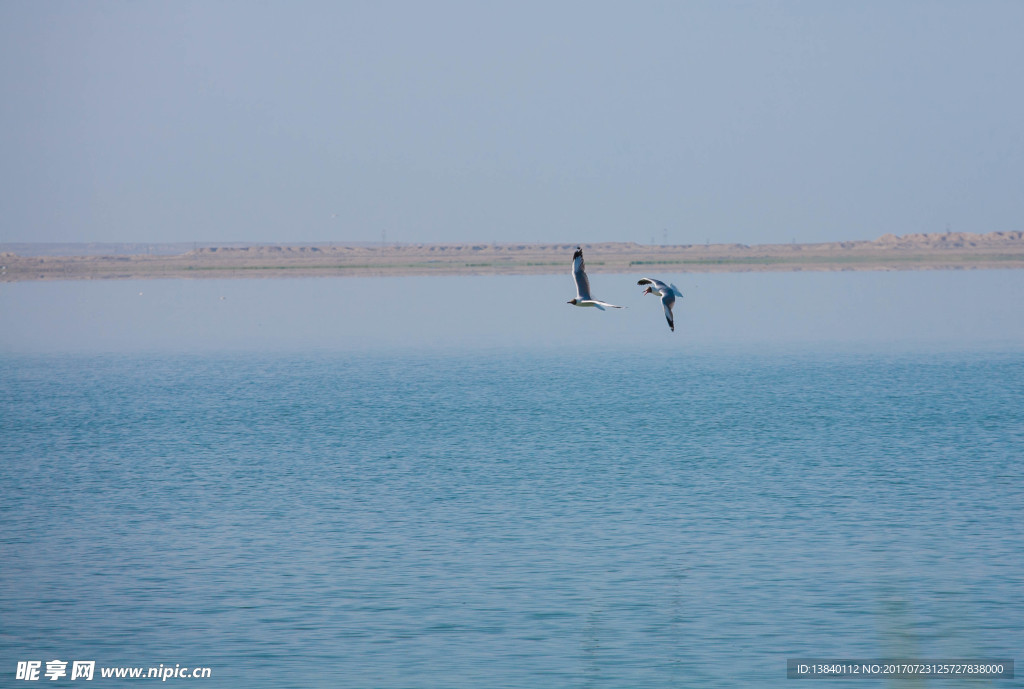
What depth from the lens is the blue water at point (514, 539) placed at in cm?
2675

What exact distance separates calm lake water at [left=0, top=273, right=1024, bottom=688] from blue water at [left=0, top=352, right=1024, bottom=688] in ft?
0.38

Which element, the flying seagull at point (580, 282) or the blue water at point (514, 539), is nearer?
the flying seagull at point (580, 282)

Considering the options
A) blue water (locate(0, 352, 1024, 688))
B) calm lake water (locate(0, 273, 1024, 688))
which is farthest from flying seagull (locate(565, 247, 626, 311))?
blue water (locate(0, 352, 1024, 688))

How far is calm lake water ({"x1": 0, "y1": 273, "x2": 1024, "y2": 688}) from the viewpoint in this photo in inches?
1054

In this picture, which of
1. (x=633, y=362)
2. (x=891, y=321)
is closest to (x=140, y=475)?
(x=633, y=362)

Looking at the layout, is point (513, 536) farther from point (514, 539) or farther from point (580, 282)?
point (580, 282)

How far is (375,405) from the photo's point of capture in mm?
73938

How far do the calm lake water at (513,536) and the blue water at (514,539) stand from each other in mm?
116

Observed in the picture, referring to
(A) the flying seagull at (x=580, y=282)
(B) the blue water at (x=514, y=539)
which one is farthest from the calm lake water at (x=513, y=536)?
(A) the flying seagull at (x=580, y=282)

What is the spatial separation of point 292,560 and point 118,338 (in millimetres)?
123810

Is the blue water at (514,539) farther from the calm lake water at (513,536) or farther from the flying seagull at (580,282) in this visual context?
the flying seagull at (580,282)

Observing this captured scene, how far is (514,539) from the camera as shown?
36.0m

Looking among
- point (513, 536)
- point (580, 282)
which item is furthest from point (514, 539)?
point (580, 282)

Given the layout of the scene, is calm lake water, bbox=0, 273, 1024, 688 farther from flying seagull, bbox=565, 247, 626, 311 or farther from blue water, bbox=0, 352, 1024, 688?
flying seagull, bbox=565, 247, 626, 311
